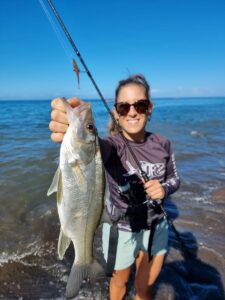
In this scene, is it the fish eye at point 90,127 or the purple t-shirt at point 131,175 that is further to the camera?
the purple t-shirt at point 131,175

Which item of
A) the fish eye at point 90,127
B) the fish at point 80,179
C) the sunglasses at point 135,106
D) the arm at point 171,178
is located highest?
the sunglasses at point 135,106

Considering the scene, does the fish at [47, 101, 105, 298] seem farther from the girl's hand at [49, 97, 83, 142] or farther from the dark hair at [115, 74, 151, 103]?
the dark hair at [115, 74, 151, 103]

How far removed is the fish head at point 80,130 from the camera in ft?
6.72

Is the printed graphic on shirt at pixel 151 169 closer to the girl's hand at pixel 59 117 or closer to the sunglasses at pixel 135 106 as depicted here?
the sunglasses at pixel 135 106

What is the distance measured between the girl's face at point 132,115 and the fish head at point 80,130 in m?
1.30

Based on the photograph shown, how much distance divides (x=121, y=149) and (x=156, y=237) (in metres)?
1.13

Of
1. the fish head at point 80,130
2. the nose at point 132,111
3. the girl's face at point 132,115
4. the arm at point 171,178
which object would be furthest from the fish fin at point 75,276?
the nose at point 132,111

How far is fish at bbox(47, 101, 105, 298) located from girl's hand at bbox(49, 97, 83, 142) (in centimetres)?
9

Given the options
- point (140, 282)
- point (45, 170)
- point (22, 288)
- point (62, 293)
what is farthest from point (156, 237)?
point (45, 170)

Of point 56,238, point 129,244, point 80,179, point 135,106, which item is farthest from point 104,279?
point 80,179

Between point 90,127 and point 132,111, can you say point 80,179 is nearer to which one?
point 90,127

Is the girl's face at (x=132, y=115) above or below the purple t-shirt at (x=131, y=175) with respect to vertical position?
above

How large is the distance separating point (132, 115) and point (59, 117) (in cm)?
131

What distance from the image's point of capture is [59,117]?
2174mm
